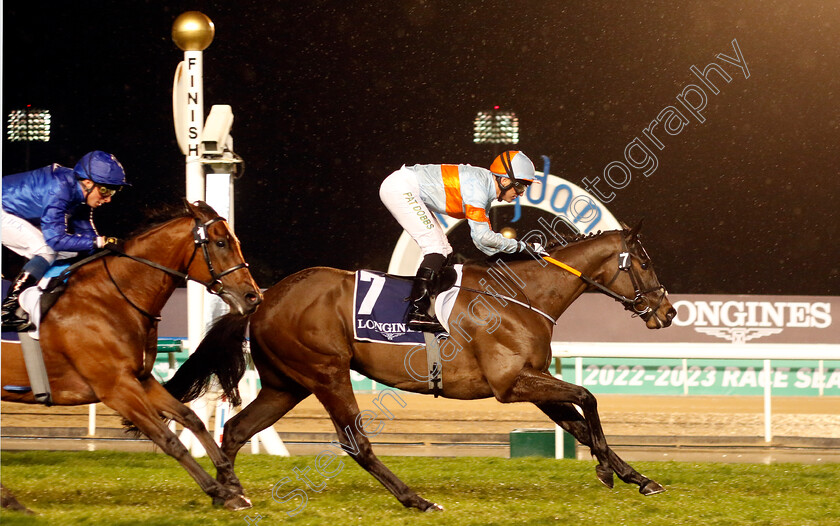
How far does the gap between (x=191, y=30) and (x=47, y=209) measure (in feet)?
6.48

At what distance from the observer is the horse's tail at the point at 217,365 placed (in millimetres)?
4230

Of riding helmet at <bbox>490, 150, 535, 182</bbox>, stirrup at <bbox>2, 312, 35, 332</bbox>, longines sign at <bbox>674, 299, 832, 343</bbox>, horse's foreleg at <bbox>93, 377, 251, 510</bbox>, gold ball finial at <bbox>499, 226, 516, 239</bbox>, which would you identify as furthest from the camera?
gold ball finial at <bbox>499, 226, 516, 239</bbox>

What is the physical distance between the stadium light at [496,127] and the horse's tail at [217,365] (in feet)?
25.6

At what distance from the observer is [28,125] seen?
38.5ft

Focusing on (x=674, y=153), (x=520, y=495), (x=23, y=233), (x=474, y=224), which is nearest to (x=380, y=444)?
(x=520, y=495)

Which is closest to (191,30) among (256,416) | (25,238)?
(25,238)

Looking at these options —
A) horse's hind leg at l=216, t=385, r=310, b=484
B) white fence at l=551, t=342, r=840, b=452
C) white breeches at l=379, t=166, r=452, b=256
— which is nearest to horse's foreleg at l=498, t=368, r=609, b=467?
white breeches at l=379, t=166, r=452, b=256

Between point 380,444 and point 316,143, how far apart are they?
660cm

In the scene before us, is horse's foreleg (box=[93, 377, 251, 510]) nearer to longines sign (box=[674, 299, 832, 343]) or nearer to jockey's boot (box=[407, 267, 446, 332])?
jockey's boot (box=[407, 267, 446, 332])

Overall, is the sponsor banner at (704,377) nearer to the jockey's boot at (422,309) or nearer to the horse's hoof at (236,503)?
the jockey's boot at (422,309)

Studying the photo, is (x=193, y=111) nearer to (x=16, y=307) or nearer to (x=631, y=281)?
(x=16, y=307)

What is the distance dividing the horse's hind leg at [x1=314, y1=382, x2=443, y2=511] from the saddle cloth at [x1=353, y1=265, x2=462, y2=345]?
259 millimetres

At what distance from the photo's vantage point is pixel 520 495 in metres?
4.13

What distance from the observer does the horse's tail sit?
4.23 m
